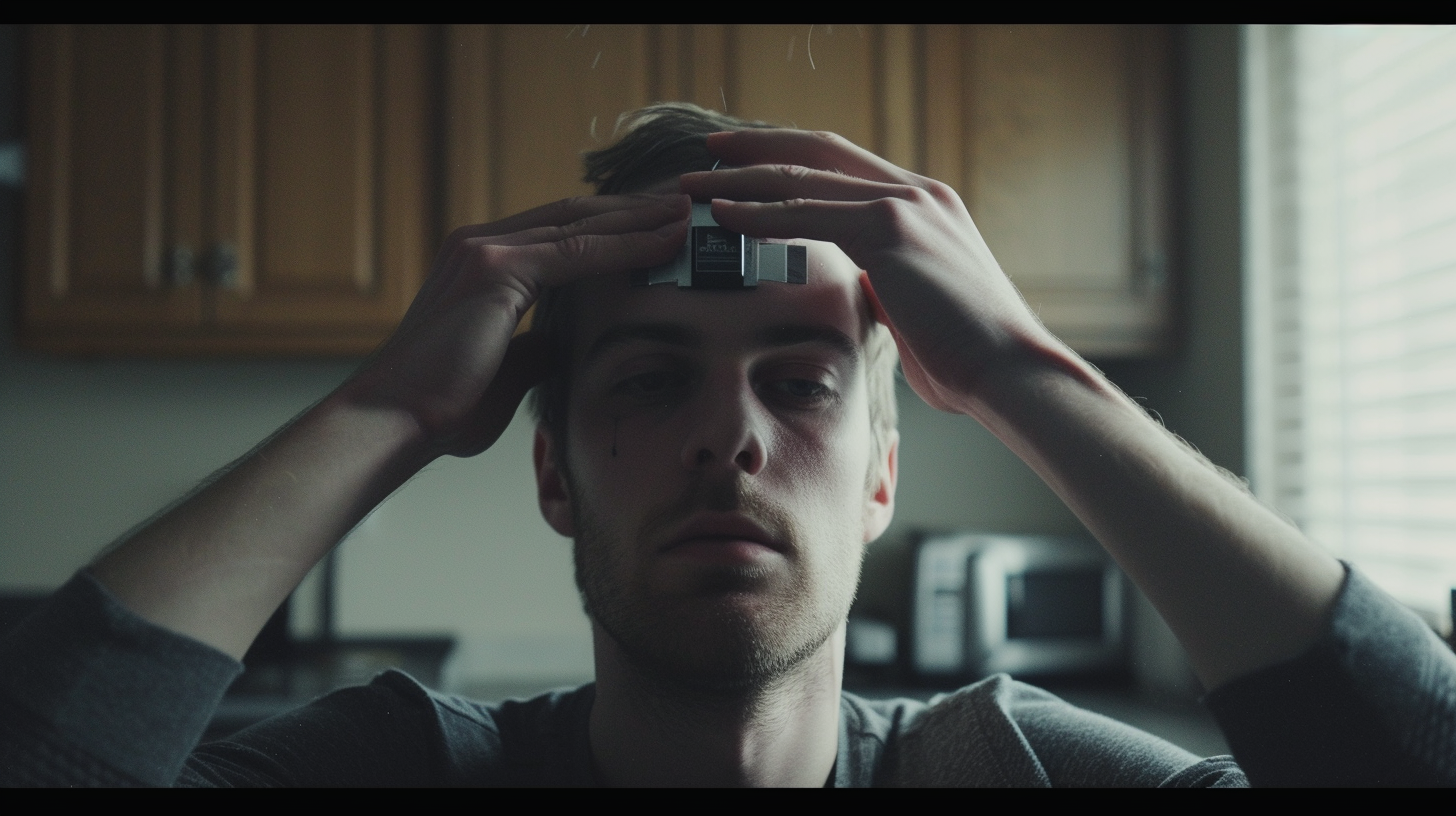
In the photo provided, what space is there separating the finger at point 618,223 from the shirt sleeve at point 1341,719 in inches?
13.6

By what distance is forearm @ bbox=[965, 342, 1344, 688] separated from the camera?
0.42m

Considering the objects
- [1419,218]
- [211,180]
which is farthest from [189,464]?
[1419,218]

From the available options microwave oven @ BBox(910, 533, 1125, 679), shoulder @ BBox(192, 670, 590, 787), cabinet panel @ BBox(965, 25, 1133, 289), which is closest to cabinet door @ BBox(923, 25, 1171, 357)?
cabinet panel @ BBox(965, 25, 1133, 289)

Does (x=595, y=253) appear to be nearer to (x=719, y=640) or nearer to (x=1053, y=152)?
(x=719, y=640)

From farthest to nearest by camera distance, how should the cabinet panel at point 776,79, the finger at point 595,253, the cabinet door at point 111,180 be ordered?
the cabinet door at point 111,180
the cabinet panel at point 776,79
the finger at point 595,253

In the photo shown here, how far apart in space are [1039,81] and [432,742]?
3.76 feet

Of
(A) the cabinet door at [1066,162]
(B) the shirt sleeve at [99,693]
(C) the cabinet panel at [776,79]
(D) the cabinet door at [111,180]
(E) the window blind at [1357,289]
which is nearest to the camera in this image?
(B) the shirt sleeve at [99,693]

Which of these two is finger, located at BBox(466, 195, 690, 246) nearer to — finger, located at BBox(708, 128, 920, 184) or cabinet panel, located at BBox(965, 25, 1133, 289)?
finger, located at BBox(708, 128, 920, 184)

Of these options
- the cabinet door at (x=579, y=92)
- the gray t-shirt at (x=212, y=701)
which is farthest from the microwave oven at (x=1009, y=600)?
the gray t-shirt at (x=212, y=701)

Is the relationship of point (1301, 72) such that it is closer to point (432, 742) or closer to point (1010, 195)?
point (1010, 195)

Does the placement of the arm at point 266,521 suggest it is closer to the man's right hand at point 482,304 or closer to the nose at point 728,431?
the man's right hand at point 482,304

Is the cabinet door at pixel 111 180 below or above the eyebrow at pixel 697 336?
above

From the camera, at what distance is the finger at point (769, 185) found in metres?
0.51

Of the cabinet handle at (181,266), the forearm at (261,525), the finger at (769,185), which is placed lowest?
the forearm at (261,525)
